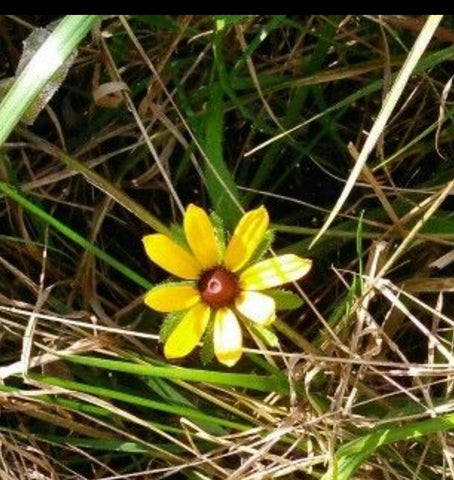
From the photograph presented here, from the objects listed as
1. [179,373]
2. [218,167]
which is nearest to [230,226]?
[218,167]

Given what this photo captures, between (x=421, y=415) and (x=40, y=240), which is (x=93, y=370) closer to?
(x=40, y=240)

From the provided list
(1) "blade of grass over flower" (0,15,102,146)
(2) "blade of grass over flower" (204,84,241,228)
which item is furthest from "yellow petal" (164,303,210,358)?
(1) "blade of grass over flower" (0,15,102,146)

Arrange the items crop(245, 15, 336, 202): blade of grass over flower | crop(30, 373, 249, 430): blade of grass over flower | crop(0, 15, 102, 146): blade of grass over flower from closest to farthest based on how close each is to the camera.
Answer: crop(0, 15, 102, 146): blade of grass over flower, crop(30, 373, 249, 430): blade of grass over flower, crop(245, 15, 336, 202): blade of grass over flower

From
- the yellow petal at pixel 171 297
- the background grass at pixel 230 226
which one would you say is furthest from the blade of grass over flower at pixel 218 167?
the yellow petal at pixel 171 297

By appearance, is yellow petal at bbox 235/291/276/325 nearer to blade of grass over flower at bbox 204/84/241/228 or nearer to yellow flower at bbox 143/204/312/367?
yellow flower at bbox 143/204/312/367

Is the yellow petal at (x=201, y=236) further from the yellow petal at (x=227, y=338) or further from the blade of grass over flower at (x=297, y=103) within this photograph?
the blade of grass over flower at (x=297, y=103)

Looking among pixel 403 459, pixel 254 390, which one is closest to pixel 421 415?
pixel 403 459

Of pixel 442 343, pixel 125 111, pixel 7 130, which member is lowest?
pixel 442 343
